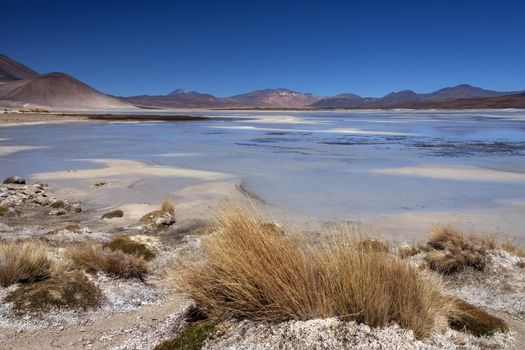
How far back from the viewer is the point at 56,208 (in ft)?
29.3

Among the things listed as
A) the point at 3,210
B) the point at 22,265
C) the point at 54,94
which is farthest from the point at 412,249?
the point at 54,94

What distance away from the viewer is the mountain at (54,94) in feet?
485

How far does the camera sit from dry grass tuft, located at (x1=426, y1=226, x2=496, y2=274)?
17.1 feet

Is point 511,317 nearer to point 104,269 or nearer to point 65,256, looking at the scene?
point 104,269

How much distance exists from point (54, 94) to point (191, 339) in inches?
6930

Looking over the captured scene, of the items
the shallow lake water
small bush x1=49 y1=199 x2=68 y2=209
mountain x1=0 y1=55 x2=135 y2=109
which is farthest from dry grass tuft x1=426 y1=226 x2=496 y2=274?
mountain x1=0 y1=55 x2=135 y2=109

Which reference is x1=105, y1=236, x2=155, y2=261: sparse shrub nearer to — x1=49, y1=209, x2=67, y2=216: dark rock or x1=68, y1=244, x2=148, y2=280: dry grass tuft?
x1=68, y1=244, x2=148, y2=280: dry grass tuft

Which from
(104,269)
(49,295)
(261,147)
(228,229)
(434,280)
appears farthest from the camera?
(261,147)

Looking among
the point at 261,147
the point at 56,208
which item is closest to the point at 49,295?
the point at 56,208

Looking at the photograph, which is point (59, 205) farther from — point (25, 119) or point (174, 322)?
point (25, 119)

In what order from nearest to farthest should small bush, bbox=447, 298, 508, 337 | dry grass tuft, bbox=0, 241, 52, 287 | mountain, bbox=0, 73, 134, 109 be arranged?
small bush, bbox=447, 298, 508, 337 < dry grass tuft, bbox=0, 241, 52, 287 < mountain, bbox=0, 73, 134, 109

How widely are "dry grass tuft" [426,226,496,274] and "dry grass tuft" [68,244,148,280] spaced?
3.08m

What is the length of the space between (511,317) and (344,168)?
10435 mm

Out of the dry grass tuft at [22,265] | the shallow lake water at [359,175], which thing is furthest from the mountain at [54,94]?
the dry grass tuft at [22,265]
